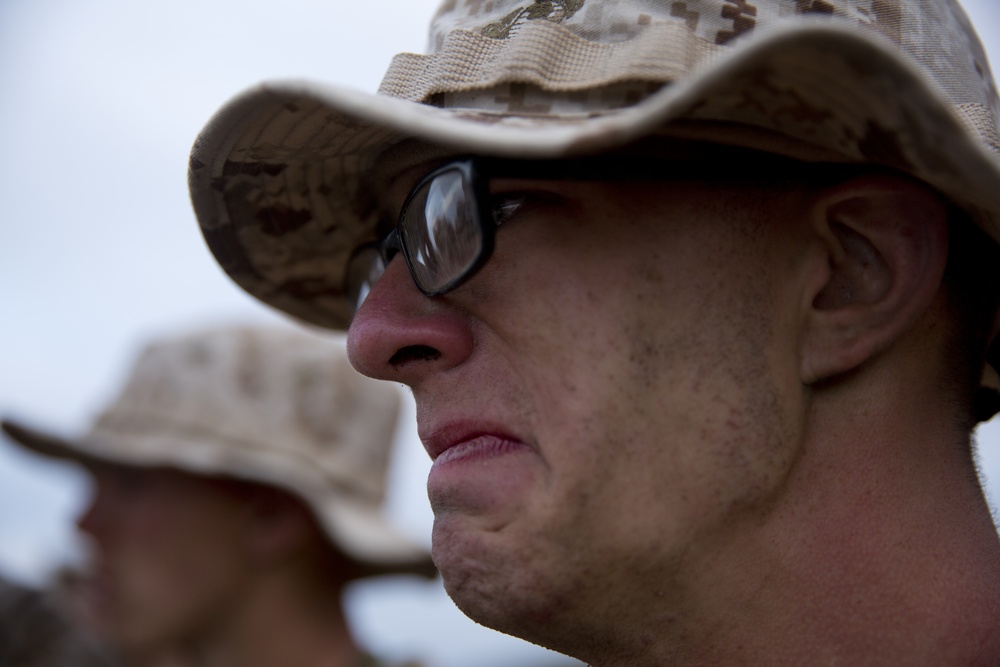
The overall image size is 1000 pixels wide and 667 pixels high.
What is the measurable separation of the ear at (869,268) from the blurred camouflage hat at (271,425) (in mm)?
2781

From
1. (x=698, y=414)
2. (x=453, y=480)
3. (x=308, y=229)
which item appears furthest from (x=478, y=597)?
(x=308, y=229)

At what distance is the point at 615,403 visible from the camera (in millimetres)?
1644

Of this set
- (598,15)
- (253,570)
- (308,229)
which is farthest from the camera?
(253,570)

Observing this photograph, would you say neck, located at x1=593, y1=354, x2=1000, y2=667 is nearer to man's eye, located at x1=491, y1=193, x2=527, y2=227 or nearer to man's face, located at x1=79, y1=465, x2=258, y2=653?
man's eye, located at x1=491, y1=193, x2=527, y2=227

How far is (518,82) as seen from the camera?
5.35ft

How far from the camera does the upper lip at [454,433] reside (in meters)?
1.72

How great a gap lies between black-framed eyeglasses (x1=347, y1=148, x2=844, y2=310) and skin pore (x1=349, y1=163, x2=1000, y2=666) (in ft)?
0.10

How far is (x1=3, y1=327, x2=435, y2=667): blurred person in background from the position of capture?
164 inches

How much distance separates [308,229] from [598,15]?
1036 millimetres

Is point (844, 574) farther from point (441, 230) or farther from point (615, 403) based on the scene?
point (441, 230)

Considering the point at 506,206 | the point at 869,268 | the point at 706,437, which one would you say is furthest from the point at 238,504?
the point at 869,268

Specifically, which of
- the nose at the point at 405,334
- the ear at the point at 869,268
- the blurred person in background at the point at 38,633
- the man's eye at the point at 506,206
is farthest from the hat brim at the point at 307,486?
the ear at the point at 869,268

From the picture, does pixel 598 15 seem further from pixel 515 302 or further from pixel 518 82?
pixel 515 302

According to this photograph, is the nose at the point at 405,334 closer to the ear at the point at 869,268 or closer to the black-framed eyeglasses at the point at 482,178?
the black-framed eyeglasses at the point at 482,178
